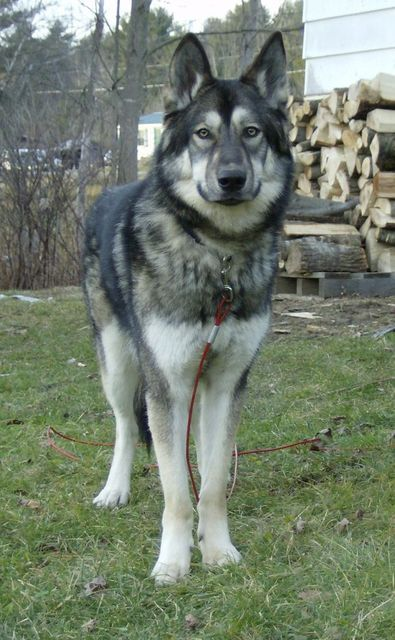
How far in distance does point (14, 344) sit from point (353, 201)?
3978 millimetres

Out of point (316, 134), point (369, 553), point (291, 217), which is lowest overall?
point (369, 553)

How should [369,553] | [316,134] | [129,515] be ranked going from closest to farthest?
[369,553] → [129,515] → [316,134]

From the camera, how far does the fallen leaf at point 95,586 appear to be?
2.83 meters

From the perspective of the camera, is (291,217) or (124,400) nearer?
(124,400)

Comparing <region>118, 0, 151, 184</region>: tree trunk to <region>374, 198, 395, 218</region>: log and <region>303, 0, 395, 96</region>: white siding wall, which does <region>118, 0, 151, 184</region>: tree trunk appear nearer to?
<region>303, 0, 395, 96</region>: white siding wall

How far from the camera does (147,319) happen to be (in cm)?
321

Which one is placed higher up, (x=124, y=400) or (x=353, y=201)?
(x=353, y=201)

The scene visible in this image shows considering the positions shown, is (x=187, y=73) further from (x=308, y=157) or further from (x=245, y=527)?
(x=308, y=157)

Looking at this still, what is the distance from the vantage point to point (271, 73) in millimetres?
3412

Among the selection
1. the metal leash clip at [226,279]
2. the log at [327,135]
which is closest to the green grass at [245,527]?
the metal leash clip at [226,279]

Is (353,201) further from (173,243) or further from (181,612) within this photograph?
(181,612)

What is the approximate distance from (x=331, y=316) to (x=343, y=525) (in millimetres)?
4320

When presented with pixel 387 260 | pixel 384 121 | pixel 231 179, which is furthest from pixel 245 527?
pixel 384 121

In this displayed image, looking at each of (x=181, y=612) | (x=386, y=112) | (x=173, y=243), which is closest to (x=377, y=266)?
(x=386, y=112)
